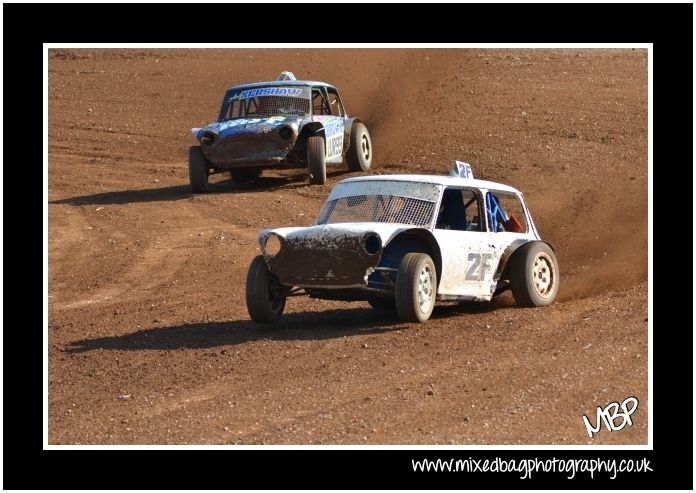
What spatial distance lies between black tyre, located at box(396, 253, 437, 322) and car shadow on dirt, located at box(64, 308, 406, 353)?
0.90 feet

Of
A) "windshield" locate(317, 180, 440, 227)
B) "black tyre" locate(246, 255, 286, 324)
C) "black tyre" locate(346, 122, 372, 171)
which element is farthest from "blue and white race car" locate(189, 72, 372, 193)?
"black tyre" locate(246, 255, 286, 324)

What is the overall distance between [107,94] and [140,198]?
1230 cm

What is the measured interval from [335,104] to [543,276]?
33.2ft

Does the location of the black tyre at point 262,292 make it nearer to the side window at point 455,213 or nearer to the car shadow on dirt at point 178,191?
the side window at point 455,213

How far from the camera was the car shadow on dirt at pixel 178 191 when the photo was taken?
20.9 m

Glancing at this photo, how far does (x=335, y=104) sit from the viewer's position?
71.9ft

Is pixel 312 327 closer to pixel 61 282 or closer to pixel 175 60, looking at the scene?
pixel 61 282

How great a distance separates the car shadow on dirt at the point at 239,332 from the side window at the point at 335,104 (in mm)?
9672

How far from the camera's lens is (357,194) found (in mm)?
11828

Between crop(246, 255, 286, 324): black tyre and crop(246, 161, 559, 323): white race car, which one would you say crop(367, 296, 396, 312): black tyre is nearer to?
crop(246, 161, 559, 323): white race car

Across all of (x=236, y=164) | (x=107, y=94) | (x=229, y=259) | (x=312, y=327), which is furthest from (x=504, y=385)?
(x=107, y=94)

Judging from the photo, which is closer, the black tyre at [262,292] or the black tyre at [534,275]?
the black tyre at [262,292]

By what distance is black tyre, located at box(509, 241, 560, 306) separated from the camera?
12102 millimetres
